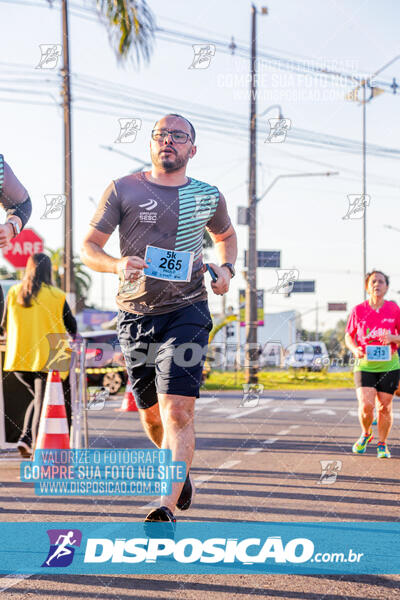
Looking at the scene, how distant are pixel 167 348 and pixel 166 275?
357mm

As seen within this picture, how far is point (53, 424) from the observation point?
7016 millimetres

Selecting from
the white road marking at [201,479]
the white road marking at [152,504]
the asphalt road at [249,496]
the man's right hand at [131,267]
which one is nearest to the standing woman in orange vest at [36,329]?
the asphalt road at [249,496]

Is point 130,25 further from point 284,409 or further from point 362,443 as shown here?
point 284,409

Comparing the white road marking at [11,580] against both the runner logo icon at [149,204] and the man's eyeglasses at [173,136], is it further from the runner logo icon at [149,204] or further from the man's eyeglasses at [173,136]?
the man's eyeglasses at [173,136]

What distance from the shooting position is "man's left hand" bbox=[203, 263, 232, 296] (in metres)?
3.74

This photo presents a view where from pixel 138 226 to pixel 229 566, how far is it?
1.73 metres

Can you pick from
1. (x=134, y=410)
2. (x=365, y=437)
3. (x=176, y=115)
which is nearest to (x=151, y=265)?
(x=176, y=115)

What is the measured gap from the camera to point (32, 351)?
718cm

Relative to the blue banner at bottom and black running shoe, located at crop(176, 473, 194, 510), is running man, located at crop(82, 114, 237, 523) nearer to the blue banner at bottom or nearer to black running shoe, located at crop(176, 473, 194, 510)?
black running shoe, located at crop(176, 473, 194, 510)

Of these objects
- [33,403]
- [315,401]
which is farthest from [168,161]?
[315,401]

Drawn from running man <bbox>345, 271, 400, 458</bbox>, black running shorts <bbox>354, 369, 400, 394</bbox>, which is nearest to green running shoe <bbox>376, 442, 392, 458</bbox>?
running man <bbox>345, 271, 400, 458</bbox>

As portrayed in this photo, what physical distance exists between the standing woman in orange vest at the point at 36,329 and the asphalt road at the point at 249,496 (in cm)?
90

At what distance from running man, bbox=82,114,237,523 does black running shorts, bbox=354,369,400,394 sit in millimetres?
4331

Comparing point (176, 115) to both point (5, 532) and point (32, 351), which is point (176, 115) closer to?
point (5, 532)
